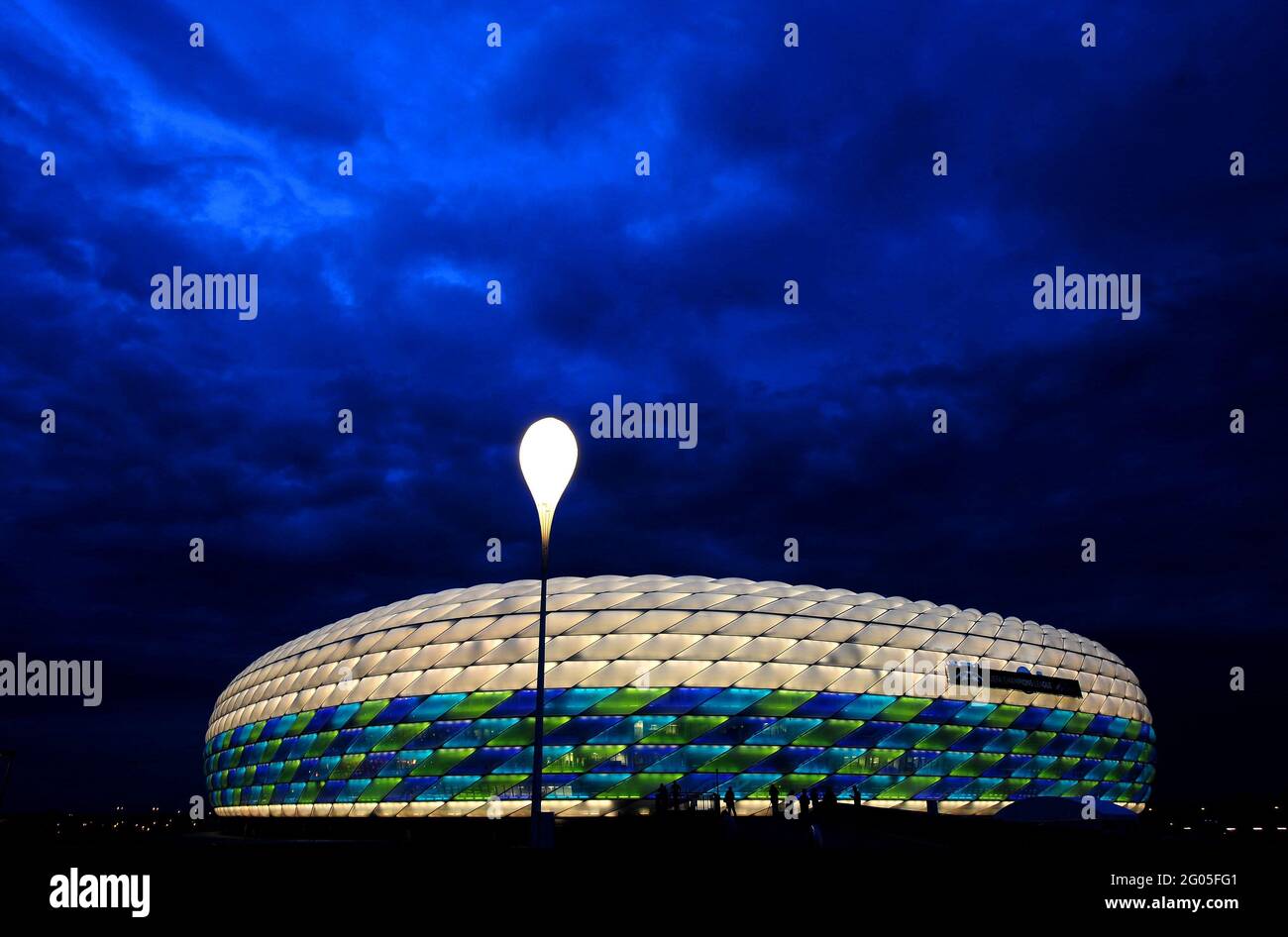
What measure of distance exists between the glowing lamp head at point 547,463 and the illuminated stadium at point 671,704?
2371 cm

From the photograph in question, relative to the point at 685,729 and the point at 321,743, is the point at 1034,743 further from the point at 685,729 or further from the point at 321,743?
the point at 321,743

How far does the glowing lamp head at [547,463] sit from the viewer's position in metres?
11.8

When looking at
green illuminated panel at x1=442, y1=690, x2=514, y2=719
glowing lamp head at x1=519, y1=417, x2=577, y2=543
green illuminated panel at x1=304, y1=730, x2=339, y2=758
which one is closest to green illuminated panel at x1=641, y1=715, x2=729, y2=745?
green illuminated panel at x1=442, y1=690, x2=514, y2=719

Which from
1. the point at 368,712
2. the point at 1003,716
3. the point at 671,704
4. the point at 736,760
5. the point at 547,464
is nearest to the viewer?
the point at 547,464

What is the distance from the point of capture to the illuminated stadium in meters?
34.4

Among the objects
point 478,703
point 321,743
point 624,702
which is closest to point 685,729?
point 624,702

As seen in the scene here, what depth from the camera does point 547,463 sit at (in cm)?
1184

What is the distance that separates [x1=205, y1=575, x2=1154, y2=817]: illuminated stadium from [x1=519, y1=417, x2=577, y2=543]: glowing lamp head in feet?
77.8

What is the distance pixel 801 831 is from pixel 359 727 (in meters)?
22.3

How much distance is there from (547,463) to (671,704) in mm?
24144

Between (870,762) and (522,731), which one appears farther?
(870,762)
